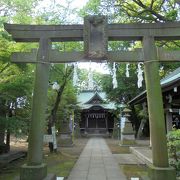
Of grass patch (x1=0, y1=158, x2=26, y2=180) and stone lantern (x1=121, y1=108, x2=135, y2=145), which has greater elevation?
stone lantern (x1=121, y1=108, x2=135, y2=145)

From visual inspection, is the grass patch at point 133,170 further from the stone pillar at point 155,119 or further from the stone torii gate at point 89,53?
the stone torii gate at point 89,53

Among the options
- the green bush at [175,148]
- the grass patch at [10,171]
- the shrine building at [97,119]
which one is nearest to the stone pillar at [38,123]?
the grass patch at [10,171]

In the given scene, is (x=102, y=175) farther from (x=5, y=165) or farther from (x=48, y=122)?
(x=48, y=122)

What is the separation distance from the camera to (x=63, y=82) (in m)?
20.4

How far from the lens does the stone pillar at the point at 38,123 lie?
8.41 metres

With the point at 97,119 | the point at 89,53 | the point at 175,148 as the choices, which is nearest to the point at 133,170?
the point at 175,148

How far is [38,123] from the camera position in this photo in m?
8.64

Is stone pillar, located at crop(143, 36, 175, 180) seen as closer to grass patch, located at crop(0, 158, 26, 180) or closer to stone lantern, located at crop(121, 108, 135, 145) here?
grass patch, located at crop(0, 158, 26, 180)

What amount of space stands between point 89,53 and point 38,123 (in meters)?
2.40

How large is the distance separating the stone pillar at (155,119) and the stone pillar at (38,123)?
284 cm

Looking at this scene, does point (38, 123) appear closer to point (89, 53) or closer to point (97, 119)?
point (89, 53)

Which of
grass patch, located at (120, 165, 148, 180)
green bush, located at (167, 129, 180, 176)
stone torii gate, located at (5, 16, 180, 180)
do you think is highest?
stone torii gate, located at (5, 16, 180, 180)

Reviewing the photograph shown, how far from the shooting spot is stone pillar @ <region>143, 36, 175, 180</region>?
26.7 ft

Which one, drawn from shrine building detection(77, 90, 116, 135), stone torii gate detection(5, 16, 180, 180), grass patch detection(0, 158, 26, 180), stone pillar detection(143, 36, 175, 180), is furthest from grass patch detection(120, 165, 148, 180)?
shrine building detection(77, 90, 116, 135)
